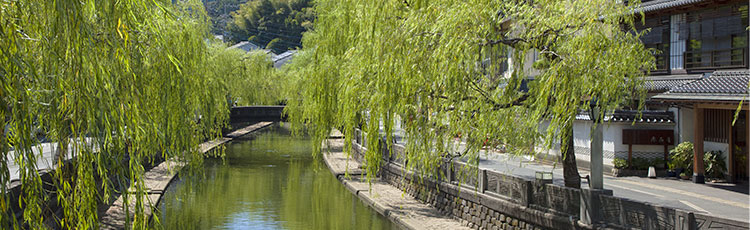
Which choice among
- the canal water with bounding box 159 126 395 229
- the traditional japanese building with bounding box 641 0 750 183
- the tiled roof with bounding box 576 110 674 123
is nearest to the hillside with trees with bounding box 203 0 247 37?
the canal water with bounding box 159 126 395 229

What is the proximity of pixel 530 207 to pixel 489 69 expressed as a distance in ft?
8.68

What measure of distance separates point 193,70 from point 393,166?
834 centimetres

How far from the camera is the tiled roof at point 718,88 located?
15531 millimetres

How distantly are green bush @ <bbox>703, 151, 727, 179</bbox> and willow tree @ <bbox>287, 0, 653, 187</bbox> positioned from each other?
6.27 metres

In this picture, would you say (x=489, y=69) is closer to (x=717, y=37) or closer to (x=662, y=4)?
(x=717, y=37)

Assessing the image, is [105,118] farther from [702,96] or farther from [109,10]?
[702,96]

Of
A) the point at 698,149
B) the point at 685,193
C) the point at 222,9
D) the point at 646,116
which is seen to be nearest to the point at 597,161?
the point at 685,193

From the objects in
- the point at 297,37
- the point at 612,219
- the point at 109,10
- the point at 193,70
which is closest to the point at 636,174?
the point at 612,219

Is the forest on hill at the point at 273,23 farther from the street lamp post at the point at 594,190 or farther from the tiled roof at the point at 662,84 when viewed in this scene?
the street lamp post at the point at 594,190

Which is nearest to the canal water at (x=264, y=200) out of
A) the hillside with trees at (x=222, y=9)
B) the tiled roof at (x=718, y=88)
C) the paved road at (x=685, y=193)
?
the paved road at (x=685, y=193)

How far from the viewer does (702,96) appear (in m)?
16.2

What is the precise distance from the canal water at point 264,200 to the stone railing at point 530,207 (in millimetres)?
1721

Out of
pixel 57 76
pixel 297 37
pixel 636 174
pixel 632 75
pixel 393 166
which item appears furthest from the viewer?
pixel 297 37

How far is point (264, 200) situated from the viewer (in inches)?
823
